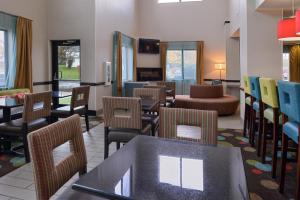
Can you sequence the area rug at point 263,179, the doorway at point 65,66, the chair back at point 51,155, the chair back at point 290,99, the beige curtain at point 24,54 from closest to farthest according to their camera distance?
the chair back at point 51,155, the chair back at point 290,99, the area rug at point 263,179, the beige curtain at point 24,54, the doorway at point 65,66

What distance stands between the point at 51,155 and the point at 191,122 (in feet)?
3.13

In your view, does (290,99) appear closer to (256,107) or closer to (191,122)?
(191,122)

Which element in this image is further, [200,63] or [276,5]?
[200,63]

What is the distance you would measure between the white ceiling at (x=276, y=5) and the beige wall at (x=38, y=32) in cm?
516

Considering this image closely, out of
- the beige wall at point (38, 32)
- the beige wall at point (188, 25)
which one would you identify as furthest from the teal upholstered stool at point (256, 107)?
the beige wall at point (188, 25)

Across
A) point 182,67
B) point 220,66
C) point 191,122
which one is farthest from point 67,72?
point 191,122

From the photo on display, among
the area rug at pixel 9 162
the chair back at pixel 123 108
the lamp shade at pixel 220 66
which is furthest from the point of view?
the lamp shade at pixel 220 66

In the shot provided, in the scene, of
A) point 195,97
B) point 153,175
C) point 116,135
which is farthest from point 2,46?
point 153,175

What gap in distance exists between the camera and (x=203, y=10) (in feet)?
32.9

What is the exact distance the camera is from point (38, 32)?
21.7 ft

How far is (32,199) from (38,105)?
1.60 meters

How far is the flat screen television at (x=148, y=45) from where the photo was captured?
1024 centimetres

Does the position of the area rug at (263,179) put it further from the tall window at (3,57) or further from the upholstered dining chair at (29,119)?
the tall window at (3,57)

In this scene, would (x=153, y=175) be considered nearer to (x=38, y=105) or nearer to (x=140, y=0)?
(x=38, y=105)
